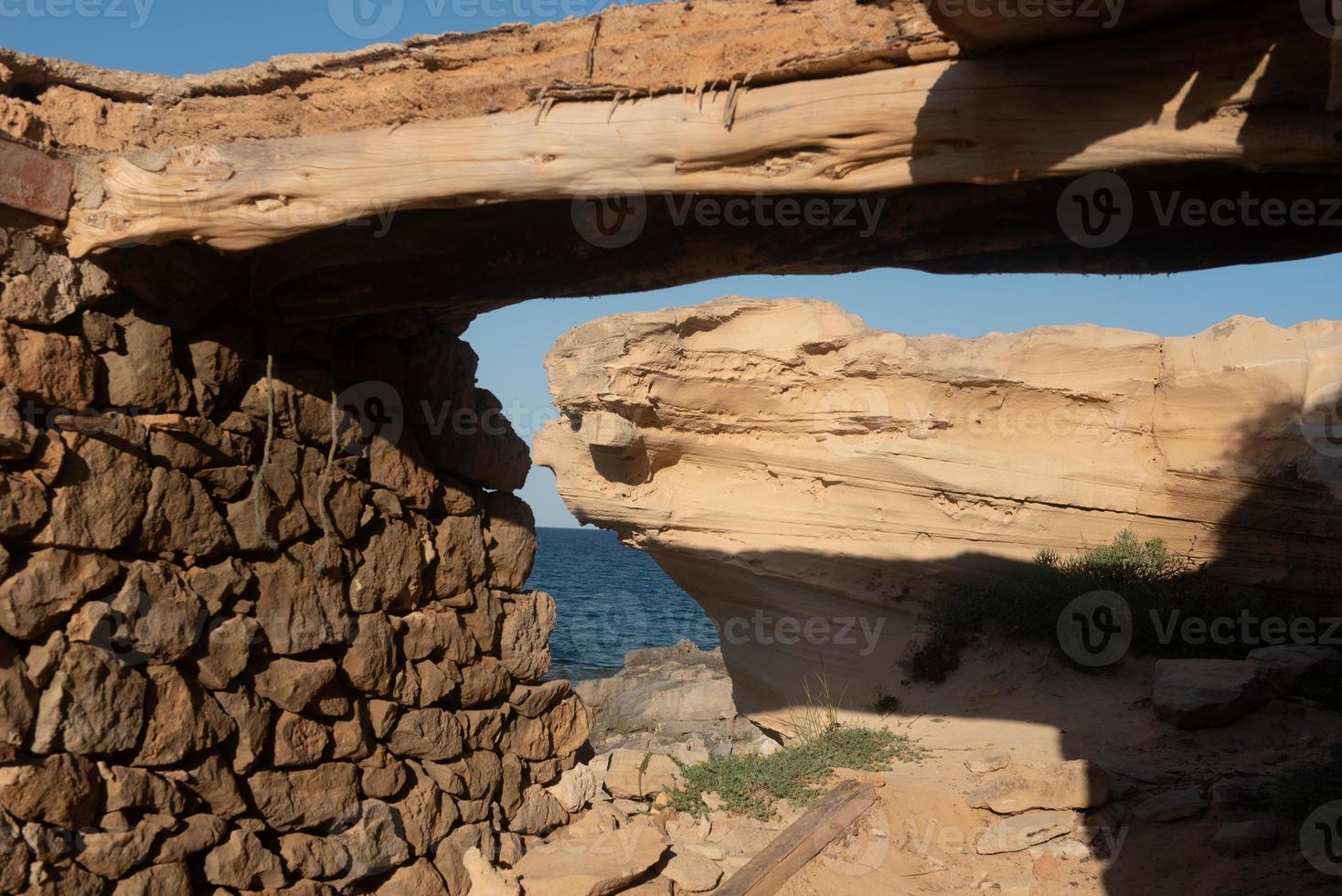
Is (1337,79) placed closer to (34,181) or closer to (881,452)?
(34,181)

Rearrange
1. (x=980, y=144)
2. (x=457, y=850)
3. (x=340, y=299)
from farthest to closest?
(x=457, y=850)
(x=340, y=299)
(x=980, y=144)

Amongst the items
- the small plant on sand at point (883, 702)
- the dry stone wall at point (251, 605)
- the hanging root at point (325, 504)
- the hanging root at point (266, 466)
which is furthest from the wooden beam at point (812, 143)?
the small plant on sand at point (883, 702)

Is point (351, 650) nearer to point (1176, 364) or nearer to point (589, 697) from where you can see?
point (1176, 364)

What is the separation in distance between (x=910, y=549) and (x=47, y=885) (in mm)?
8294

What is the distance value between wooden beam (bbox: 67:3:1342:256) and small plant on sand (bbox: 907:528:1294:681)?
23.0 feet

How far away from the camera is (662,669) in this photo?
1955 cm

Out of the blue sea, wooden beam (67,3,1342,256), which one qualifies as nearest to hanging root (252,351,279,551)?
wooden beam (67,3,1342,256)

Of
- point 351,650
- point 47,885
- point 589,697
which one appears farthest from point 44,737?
point 589,697

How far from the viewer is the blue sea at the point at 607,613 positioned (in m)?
27.7

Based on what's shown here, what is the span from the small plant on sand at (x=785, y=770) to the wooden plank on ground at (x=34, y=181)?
4.35 meters

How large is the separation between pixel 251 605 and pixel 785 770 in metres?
3.76

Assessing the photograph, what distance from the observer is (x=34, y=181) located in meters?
3.24

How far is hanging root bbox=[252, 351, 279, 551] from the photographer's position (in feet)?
12.9

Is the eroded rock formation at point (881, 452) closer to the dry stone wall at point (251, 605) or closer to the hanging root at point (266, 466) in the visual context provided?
the dry stone wall at point (251, 605)
